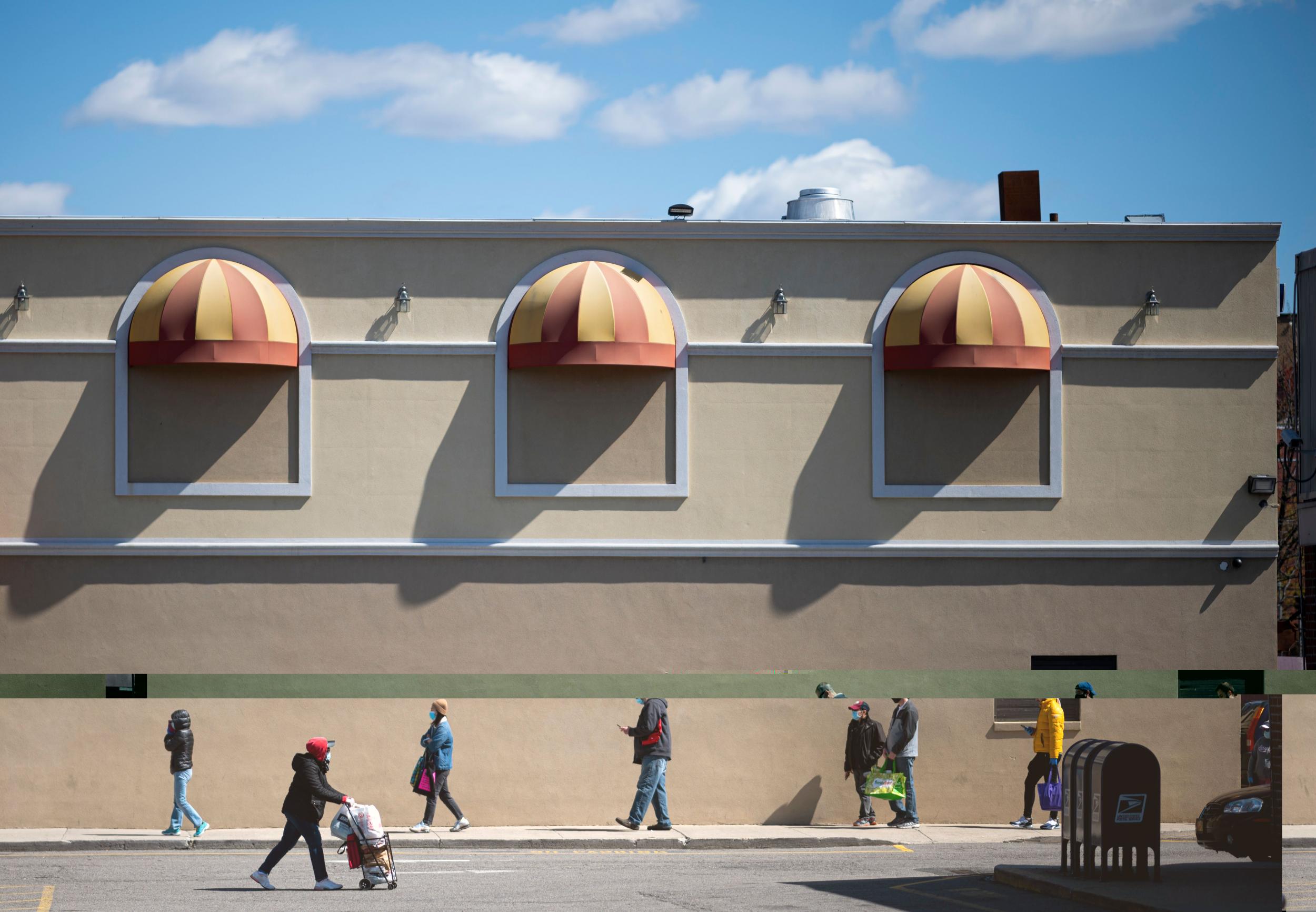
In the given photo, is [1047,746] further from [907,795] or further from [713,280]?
[713,280]

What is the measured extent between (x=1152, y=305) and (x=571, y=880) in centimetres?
1493

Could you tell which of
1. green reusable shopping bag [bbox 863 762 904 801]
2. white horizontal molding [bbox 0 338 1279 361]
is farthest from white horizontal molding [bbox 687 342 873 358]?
green reusable shopping bag [bbox 863 762 904 801]

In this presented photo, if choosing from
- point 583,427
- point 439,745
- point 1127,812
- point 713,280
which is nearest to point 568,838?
point 439,745

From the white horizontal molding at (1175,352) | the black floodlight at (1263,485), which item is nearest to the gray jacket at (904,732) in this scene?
the white horizontal molding at (1175,352)

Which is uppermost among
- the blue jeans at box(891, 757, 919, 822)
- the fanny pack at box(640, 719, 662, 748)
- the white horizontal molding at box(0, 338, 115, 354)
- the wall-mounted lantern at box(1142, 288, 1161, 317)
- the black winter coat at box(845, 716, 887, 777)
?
the wall-mounted lantern at box(1142, 288, 1161, 317)

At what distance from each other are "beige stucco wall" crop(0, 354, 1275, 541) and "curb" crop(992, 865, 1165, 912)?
934 centimetres

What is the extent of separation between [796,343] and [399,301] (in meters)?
6.56

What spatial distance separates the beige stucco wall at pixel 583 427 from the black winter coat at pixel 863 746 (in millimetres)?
5864

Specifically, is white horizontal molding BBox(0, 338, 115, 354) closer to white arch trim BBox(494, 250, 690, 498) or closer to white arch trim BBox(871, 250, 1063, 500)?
white arch trim BBox(494, 250, 690, 498)

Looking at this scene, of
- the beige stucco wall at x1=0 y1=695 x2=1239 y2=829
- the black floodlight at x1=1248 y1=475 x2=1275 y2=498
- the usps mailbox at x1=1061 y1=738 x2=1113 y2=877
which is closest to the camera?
the usps mailbox at x1=1061 y1=738 x2=1113 y2=877

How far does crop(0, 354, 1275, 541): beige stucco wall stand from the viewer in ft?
78.0

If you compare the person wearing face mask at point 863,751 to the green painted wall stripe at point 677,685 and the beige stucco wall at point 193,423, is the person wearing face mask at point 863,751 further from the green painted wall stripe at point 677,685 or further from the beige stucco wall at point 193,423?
the beige stucco wall at point 193,423

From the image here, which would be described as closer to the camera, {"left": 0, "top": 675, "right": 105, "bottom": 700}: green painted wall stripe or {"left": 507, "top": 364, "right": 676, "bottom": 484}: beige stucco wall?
{"left": 0, "top": 675, "right": 105, "bottom": 700}: green painted wall stripe

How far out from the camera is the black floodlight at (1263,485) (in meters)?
24.7
